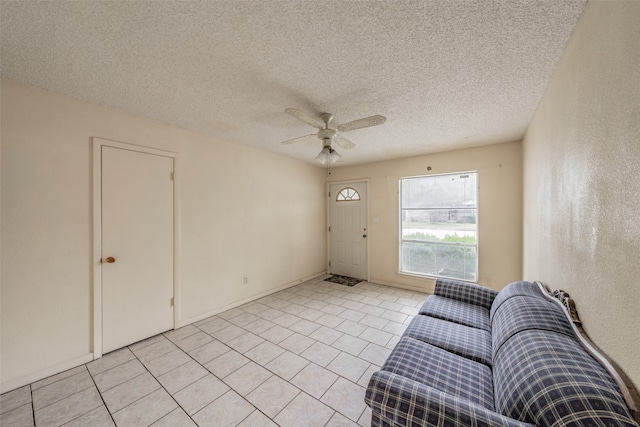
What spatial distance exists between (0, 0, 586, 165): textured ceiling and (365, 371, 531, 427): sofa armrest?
194 cm

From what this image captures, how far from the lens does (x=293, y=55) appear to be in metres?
1.61

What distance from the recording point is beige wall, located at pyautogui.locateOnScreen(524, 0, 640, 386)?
0.84m

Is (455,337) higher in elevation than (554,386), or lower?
lower

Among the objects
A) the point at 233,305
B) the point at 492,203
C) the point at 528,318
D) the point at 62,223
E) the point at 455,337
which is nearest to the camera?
the point at 528,318

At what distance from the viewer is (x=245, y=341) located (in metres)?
2.59

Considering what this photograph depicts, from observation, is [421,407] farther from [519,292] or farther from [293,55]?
[293,55]

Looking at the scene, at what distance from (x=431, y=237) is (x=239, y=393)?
12.2ft

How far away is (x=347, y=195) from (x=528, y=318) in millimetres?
3917

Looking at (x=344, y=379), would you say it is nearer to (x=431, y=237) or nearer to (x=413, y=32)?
(x=413, y=32)

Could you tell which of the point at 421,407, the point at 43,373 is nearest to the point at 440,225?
the point at 421,407

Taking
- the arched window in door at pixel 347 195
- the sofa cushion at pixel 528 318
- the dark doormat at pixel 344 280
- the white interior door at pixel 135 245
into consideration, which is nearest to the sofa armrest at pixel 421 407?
the sofa cushion at pixel 528 318

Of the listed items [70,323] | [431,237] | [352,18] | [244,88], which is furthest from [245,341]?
[431,237]

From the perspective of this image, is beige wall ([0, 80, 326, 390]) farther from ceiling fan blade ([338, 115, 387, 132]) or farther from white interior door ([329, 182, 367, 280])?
white interior door ([329, 182, 367, 280])

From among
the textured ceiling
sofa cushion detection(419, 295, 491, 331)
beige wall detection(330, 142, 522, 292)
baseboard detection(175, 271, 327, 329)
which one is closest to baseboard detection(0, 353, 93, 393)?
baseboard detection(175, 271, 327, 329)
